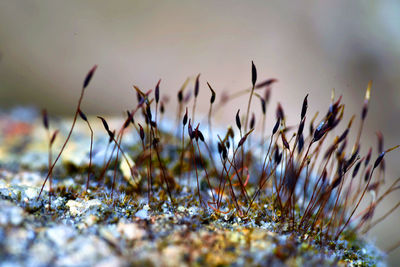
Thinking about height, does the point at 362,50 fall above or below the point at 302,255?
above

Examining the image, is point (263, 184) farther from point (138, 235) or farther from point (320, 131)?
point (138, 235)

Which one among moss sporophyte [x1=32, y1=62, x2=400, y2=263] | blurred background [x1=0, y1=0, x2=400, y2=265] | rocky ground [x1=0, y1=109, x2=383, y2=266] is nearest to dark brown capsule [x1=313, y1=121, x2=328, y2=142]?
moss sporophyte [x1=32, y1=62, x2=400, y2=263]

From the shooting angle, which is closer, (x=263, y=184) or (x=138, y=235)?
(x=138, y=235)

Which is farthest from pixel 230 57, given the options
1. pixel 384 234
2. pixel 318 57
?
pixel 384 234

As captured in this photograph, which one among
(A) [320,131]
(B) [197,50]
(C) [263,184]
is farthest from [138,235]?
(B) [197,50]

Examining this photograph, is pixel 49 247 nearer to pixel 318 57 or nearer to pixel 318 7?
pixel 318 57

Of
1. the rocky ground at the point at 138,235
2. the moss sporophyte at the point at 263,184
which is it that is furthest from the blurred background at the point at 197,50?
the rocky ground at the point at 138,235

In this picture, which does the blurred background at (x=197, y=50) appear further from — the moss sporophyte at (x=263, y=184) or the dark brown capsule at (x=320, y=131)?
the dark brown capsule at (x=320, y=131)

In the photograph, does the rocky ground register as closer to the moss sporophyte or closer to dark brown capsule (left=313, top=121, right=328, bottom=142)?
the moss sporophyte
